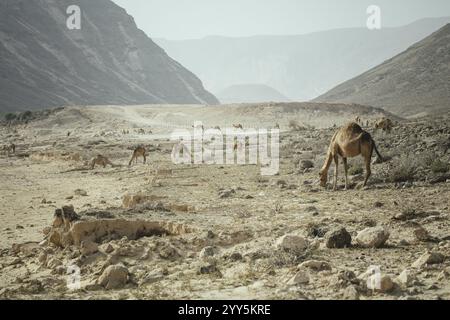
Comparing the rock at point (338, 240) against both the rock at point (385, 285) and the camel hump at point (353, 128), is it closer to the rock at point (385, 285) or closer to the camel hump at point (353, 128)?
the rock at point (385, 285)

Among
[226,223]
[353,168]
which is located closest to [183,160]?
[353,168]

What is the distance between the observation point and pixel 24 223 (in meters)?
13.6

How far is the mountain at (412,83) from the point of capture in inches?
3036

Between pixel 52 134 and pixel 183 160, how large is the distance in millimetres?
29102

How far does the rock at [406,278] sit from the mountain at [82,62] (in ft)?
298

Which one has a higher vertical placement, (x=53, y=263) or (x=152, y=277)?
(x=152, y=277)

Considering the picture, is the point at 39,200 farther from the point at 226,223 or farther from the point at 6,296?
the point at 6,296

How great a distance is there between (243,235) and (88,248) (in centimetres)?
265

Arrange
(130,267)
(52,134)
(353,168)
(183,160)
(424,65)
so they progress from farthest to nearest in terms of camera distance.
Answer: (424,65) < (52,134) < (183,160) < (353,168) < (130,267)

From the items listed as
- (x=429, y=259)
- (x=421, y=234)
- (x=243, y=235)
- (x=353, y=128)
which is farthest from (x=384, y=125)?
(x=429, y=259)

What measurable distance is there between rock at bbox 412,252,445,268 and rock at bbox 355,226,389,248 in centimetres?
104

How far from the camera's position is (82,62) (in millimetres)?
122062

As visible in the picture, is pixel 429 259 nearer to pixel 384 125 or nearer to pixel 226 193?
pixel 226 193

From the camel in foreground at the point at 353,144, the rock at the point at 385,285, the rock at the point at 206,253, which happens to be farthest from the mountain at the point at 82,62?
the rock at the point at 385,285
